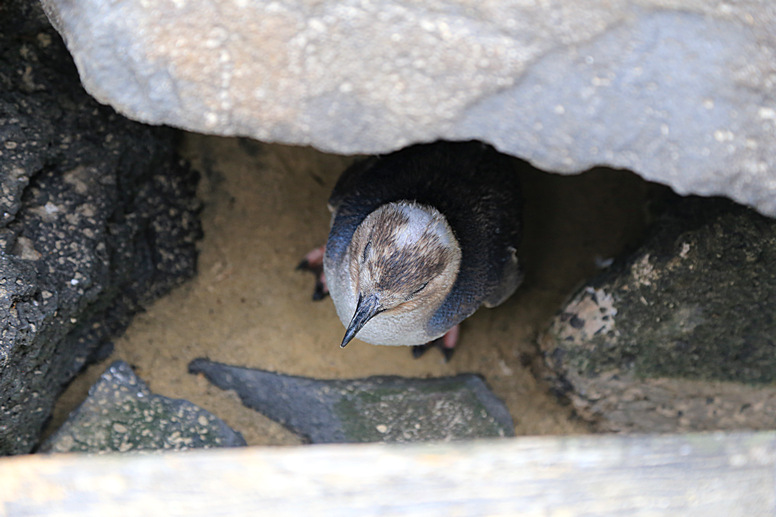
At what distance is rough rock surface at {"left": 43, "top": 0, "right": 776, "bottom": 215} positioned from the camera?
5.06 feet

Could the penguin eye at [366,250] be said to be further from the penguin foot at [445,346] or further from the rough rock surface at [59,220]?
the rough rock surface at [59,220]

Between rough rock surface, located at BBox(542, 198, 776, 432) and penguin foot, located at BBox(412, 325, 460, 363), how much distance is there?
47 cm

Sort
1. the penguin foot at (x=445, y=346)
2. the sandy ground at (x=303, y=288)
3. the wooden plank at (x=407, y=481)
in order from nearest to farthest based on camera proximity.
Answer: the wooden plank at (x=407, y=481), the sandy ground at (x=303, y=288), the penguin foot at (x=445, y=346)

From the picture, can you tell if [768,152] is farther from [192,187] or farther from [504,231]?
[192,187]

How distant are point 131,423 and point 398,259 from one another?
55.4 inches

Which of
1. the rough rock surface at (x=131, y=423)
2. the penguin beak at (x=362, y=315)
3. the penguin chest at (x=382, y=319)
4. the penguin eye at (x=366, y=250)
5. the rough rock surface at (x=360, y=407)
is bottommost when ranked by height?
the rough rock surface at (x=360, y=407)

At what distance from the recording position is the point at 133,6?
1.57 m

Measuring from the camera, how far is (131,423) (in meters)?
2.64

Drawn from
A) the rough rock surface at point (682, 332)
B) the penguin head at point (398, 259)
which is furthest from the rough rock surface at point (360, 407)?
the penguin head at point (398, 259)

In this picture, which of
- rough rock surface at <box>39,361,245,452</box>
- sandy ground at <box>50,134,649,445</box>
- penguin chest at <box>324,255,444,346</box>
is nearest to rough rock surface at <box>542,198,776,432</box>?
sandy ground at <box>50,134,649,445</box>

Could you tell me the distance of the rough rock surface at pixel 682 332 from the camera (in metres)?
2.37

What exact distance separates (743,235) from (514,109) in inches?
48.9

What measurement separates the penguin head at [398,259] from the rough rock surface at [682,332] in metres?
0.82

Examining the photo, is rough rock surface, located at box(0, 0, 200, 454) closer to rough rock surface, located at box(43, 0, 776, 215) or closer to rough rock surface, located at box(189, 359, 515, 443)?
rough rock surface, located at box(189, 359, 515, 443)
